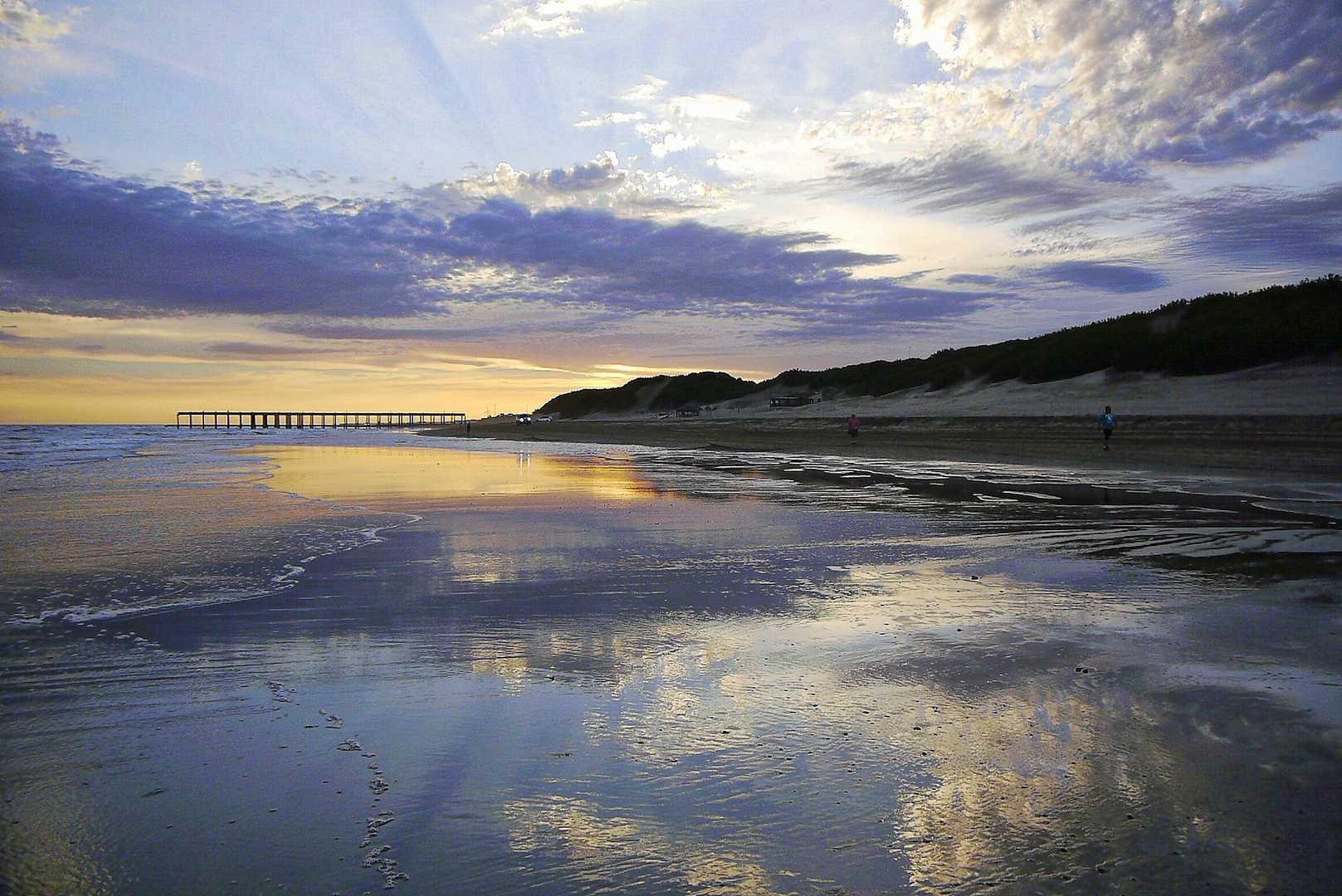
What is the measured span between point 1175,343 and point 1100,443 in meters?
23.7

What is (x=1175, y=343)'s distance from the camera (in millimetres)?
47438

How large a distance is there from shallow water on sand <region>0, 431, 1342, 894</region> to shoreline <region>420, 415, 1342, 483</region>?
1552 centimetres

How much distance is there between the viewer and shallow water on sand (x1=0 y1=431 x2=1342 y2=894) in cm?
285

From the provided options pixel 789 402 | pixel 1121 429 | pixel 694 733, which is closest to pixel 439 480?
pixel 694 733

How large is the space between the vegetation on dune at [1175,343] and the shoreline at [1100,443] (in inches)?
501

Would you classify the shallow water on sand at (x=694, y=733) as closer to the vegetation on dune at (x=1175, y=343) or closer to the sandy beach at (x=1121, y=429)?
the sandy beach at (x=1121, y=429)

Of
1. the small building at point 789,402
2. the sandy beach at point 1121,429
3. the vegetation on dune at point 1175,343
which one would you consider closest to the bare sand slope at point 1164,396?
the sandy beach at point 1121,429

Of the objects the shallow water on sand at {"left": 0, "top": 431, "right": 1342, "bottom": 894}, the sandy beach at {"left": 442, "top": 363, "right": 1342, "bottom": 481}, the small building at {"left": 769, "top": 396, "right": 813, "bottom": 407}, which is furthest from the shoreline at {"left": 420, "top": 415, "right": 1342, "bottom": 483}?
the small building at {"left": 769, "top": 396, "right": 813, "bottom": 407}

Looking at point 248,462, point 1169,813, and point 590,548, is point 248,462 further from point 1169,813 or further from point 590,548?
point 1169,813

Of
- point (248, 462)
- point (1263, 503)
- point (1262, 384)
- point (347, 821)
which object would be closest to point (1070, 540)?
point (1263, 503)

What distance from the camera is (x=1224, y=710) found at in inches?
171

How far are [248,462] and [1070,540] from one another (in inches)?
1182

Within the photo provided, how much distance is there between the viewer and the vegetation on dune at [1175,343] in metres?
40.6

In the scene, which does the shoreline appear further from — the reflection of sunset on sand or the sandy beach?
the reflection of sunset on sand
